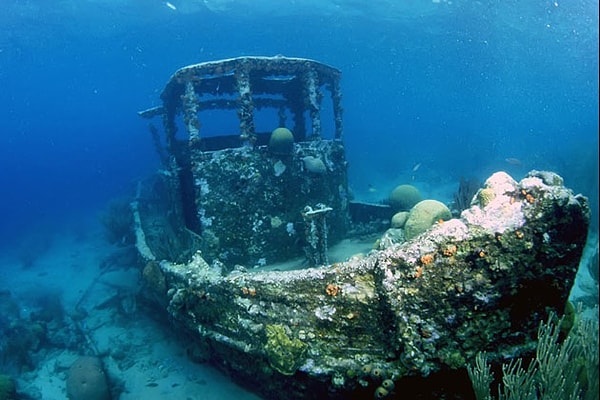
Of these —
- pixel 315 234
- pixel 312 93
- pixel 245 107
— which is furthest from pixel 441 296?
pixel 312 93

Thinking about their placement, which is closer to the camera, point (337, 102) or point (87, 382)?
point (87, 382)

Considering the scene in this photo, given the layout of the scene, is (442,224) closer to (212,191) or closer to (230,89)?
(212,191)

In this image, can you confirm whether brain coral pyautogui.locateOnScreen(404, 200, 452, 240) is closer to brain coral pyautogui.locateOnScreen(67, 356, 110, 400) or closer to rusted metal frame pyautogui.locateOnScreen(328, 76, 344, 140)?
rusted metal frame pyautogui.locateOnScreen(328, 76, 344, 140)

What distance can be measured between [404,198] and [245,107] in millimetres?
4931

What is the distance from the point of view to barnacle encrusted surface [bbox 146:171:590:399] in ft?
11.0

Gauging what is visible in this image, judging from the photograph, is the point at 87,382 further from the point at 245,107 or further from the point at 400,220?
the point at 400,220

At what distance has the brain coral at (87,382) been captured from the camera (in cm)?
670

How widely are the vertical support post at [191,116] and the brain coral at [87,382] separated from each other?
17.2 ft

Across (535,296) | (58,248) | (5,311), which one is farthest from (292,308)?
(58,248)

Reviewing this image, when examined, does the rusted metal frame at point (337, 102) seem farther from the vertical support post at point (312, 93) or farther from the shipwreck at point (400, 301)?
the shipwreck at point (400, 301)

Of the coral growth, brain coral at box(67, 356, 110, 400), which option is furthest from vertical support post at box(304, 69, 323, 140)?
brain coral at box(67, 356, 110, 400)

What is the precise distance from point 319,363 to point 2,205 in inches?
3614

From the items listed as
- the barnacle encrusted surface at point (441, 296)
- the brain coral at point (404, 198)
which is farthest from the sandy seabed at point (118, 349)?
the brain coral at point (404, 198)

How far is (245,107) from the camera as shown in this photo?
8.20m
